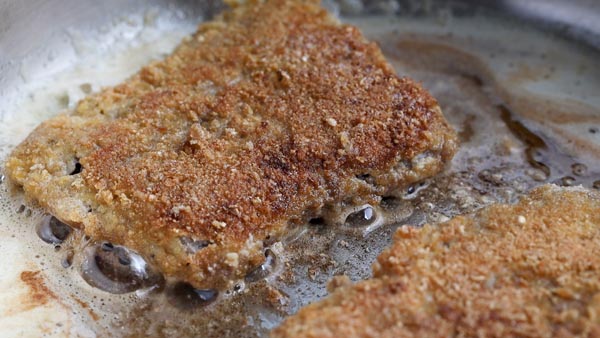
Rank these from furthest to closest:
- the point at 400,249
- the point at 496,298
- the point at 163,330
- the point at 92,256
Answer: the point at 92,256 → the point at 163,330 → the point at 400,249 → the point at 496,298

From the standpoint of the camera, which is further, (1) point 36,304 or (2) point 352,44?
(2) point 352,44

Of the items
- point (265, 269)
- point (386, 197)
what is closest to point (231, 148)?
point (265, 269)

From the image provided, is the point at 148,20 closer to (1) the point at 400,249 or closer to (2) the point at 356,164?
(2) the point at 356,164

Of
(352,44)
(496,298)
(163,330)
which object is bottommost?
(163,330)

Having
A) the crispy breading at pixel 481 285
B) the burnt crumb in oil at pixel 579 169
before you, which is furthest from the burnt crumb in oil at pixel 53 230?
the burnt crumb in oil at pixel 579 169

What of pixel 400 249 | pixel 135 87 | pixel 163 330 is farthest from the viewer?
pixel 135 87

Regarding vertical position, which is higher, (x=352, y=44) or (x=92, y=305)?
(x=352, y=44)

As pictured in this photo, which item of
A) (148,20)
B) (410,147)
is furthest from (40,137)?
(410,147)
